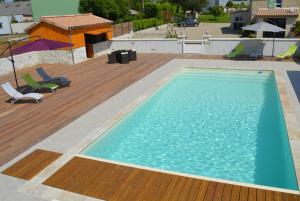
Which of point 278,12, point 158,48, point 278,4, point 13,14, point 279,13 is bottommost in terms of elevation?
point 158,48

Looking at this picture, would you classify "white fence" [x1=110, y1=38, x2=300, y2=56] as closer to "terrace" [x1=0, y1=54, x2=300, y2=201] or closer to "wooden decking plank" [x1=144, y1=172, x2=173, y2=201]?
"terrace" [x1=0, y1=54, x2=300, y2=201]

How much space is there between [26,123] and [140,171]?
552cm

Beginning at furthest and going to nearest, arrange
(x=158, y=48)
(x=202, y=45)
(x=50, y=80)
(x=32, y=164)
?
(x=158, y=48), (x=202, y=45), (x=50, y=80), (x=32, y=164)

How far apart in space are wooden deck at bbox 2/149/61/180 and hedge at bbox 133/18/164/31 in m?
38.3

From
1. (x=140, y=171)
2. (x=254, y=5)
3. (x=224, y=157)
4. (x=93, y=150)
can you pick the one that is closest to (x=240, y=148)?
(x=224, y=157)

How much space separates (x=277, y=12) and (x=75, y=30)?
891 inches

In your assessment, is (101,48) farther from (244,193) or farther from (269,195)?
(269,195)

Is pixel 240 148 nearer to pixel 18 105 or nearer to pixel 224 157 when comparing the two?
pixel 224 157

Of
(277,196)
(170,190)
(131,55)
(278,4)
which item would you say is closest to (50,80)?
(131,55)

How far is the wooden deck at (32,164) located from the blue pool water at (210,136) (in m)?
1.01

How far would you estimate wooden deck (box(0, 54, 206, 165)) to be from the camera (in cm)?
964

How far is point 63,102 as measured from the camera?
12.9m

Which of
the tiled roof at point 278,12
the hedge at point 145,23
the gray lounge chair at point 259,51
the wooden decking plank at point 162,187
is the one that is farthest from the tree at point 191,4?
the wooden decking plank at point 162,187

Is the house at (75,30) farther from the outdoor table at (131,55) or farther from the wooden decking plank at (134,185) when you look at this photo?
the wooden decking plank at (134,185)
